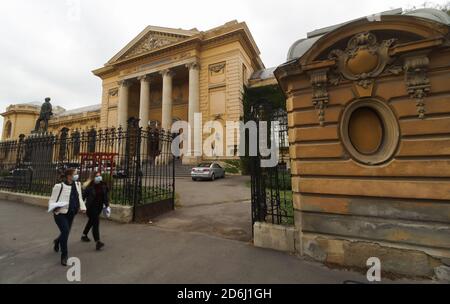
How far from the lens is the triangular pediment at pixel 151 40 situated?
101ft

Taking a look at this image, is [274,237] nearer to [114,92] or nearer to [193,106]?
[193,106]

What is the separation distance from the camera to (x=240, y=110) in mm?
26812

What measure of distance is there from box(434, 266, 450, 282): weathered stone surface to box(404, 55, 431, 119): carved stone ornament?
252cm

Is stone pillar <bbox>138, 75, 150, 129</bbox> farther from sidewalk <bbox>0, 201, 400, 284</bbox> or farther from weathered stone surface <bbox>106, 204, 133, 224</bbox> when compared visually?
sidewalk <bbox>0, 201, 400, 284</bbox>

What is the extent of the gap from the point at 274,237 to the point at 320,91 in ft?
10.8

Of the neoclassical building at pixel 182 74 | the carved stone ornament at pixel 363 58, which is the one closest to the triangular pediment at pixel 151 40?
the neoclassical building at pixel 182 74

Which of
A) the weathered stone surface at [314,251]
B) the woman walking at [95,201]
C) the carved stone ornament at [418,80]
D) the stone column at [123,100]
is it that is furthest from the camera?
the stone column at [123,100]

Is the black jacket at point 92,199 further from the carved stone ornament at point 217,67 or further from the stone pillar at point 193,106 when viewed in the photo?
the carved stone ornament at point 217,67

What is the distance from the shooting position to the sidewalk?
396 centimetres

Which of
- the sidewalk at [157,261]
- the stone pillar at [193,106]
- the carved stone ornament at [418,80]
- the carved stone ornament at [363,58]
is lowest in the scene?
the sidewalk at [157,261]

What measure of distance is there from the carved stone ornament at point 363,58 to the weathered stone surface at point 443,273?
334cm

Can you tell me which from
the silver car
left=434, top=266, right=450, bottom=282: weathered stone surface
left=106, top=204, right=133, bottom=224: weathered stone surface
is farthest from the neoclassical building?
left=434, top=266, right=450, bottom=282: weathered stone surface

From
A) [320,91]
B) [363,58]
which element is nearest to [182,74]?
[320,91]
